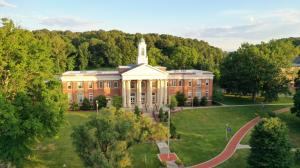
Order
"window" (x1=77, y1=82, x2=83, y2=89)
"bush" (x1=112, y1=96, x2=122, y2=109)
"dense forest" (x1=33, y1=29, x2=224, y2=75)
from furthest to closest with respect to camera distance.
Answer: "dense forest" (x1=33, y1=29, x2=224, y2=75) < "window" (x1=77, y1=82, x2=83, y2=89) < "bush" (x1=112, y1=96, x2=122, y2=109)

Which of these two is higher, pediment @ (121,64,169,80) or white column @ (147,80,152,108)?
pediment @ (121,64,169,80)

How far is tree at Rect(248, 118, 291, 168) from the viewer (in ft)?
98.7

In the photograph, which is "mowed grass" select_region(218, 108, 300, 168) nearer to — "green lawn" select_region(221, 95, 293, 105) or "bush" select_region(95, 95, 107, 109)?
"green lawn" select_region(221, 95, 293, 105)

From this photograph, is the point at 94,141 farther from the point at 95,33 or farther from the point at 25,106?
the point at 95,33

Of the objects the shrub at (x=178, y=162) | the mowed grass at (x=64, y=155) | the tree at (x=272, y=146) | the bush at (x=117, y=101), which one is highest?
the bush at (x=117, y=101)

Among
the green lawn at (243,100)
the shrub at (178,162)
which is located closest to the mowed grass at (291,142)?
the shrub at (178,162)

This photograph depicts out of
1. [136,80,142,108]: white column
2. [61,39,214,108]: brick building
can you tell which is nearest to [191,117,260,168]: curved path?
[61,39,214,108]: brick building

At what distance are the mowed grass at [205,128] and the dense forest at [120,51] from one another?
26497 millimetres

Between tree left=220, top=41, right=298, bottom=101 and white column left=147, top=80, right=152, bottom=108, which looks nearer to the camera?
white column left=147, top=80, right=152, bottom=108

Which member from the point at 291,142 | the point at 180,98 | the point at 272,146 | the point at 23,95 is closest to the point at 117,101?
the point at 180,98

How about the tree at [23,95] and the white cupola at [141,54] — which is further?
the white cupola at [141,54]

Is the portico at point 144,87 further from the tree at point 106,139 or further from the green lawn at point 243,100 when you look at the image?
the tree at point 106,139

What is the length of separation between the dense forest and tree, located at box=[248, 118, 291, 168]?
50578 mm

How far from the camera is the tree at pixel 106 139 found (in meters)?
23.6
